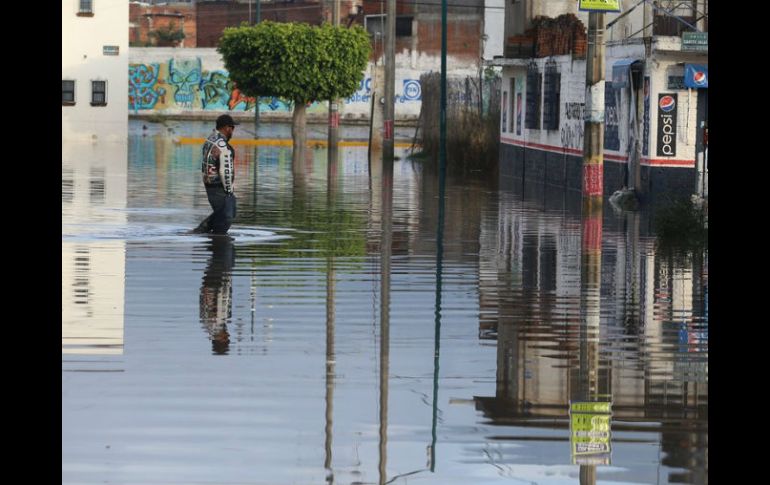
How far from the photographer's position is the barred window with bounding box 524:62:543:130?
38469mm

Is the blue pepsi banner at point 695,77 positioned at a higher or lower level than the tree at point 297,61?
lower

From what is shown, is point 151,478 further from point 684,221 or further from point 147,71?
point 147,71

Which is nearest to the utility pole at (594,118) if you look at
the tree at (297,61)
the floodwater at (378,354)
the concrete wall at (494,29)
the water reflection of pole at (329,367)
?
the floodwater at (378,354)

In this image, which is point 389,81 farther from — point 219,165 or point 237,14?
point 237,14

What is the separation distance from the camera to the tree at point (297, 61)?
56.9 m

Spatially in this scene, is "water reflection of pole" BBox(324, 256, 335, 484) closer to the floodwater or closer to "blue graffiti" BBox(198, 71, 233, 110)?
the floodwater

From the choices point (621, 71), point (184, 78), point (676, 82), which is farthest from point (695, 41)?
point (184, 78)

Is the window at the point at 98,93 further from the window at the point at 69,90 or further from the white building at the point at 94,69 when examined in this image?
→ the window at the point at 69,90

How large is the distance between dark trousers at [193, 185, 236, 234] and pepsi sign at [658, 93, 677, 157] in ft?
31.8

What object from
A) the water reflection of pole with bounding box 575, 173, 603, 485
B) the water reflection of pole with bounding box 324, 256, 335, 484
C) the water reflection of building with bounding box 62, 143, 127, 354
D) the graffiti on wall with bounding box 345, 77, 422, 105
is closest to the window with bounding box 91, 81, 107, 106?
the graffiti on wall with bounding box 345, 77, 422, 105

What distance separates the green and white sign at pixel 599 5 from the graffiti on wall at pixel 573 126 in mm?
10625
